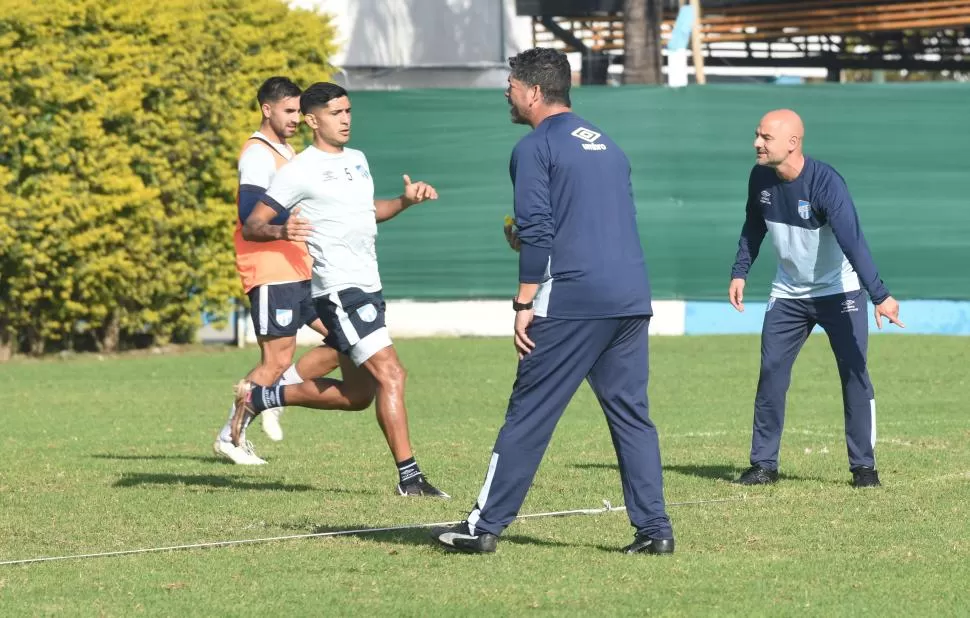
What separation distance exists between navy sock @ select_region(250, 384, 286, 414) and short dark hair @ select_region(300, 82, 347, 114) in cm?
151

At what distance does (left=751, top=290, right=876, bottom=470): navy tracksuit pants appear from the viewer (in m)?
9.01

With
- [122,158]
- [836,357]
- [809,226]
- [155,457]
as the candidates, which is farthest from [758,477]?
[122,158]

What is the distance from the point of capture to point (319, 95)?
8.59 m

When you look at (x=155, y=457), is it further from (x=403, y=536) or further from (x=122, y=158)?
(x=122, y=158)

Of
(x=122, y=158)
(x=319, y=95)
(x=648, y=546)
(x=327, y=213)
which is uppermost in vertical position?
(x=319, y=95)

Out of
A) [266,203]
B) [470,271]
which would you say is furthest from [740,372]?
[266,203]

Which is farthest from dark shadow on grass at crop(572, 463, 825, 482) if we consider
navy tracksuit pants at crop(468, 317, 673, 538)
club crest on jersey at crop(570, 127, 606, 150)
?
club crest on jersey at crop(570, 127, 606, 150)

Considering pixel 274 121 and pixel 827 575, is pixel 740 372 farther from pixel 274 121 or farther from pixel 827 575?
pixel 827 575

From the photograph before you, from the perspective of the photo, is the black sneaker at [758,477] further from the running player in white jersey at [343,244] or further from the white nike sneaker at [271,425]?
the white nike sneaker at [271,425]

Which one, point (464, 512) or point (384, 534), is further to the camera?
point (464, 512)

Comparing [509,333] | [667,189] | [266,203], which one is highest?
[266,203]

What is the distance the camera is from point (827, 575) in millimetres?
6594

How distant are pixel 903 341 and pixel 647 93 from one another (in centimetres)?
376

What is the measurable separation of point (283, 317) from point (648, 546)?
12.0ft
